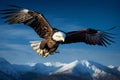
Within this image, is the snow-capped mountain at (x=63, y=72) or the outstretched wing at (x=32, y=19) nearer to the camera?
the outstretched wing at (x=32, y=19)

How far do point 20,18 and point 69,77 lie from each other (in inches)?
4462

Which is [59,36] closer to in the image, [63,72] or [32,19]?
[32,19]

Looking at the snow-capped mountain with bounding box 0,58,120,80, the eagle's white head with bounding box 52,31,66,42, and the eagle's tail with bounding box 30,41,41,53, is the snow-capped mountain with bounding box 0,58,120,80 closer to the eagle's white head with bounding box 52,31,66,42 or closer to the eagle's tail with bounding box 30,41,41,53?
the eagle's tail with bounding box 30,41,41,53

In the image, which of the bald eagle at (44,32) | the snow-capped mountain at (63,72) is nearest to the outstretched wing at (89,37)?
the bald eagle at (44,32)

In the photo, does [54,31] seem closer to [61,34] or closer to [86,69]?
[61,34]

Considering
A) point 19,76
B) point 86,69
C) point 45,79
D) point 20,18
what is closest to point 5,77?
point 19,76

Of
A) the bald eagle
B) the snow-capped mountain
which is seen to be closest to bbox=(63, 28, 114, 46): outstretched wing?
the bald eagle

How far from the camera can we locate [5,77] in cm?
9588

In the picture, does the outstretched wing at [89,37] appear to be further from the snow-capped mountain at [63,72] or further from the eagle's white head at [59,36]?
the snow-capped mountain at [63,72]


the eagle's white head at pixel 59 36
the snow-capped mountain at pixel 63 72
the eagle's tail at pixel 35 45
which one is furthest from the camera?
the snow-capped mountain at pixel 63 72

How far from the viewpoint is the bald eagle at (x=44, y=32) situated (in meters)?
4.59

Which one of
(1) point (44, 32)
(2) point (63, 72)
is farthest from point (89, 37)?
(2) point (63, 72)

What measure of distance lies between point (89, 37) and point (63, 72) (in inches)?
4999

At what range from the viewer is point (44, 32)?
4992 millimetres
